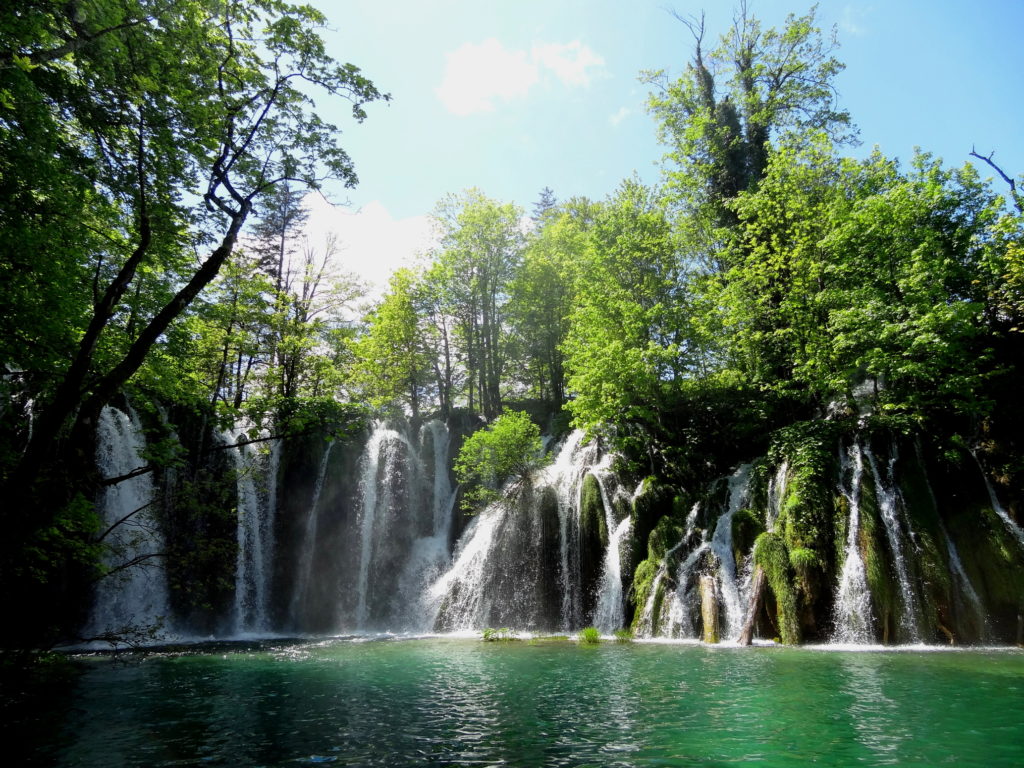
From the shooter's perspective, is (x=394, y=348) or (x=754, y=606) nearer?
(x=754, y=606)

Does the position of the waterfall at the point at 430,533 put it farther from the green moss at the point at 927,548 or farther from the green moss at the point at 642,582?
the green moss at the point at 927,548

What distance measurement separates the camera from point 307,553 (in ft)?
72.0

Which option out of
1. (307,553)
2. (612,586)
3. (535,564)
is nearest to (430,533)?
(307,553)

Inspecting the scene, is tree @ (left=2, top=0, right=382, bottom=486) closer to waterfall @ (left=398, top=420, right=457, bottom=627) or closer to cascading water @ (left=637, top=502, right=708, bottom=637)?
cascading water @ (left=637, top=502, right=708, bottom=637)

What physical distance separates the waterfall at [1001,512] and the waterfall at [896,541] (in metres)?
1.76

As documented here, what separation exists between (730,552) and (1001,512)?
580 centimetres

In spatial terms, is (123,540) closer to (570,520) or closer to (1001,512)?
(570,520)

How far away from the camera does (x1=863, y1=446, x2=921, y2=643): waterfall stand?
11.9m

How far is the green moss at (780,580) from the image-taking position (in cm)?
1262

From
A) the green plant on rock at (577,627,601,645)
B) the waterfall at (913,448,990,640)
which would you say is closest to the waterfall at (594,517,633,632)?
the green plant on rock at (577,627,601,645)

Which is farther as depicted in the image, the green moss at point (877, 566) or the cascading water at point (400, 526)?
the cascading water at point (400, 526)

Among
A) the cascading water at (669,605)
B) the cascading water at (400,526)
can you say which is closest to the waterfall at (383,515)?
the cascading water at (400,526)

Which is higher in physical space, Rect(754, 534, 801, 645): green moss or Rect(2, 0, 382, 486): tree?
Rect(2, 0, 382, 486): tree

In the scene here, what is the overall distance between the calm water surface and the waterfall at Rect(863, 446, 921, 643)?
1.30m
